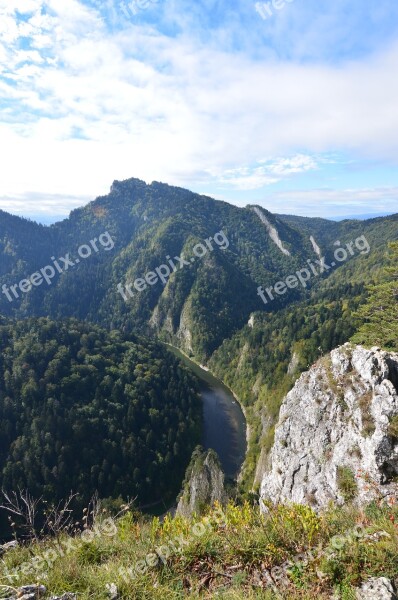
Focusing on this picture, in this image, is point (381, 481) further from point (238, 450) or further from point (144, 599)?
point (238, 450)

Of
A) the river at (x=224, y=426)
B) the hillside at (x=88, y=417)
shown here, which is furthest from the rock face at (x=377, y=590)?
the river at (x=224, y=426)

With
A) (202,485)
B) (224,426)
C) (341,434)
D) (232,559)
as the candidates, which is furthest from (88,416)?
(232,559)

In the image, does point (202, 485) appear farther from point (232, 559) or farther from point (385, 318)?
point (232, 559)

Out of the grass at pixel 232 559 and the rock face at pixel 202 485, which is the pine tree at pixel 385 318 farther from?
the rock face at pixel 202 485

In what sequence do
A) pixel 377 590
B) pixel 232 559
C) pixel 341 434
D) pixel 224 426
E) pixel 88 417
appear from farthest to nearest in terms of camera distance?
pixel 224 426 < pixel 88 417 < pixel 341 434 < pixel 232 559 < pixel 377 590

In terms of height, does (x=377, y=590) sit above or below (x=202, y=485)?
above

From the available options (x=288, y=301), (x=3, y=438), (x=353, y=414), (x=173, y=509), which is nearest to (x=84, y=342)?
(x=3, y=438)
